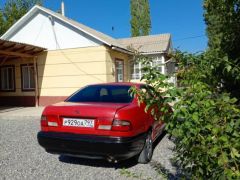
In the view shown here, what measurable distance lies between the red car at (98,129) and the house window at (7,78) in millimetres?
13276

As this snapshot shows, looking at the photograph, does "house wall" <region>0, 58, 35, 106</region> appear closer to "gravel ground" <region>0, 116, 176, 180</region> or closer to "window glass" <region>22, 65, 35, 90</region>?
"window glass" <region>22, 65, 35, 90</region>

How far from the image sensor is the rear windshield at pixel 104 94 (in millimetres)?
5207

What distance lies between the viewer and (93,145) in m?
4.45

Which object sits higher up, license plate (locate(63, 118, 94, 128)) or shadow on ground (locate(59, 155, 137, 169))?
license plate (locate(63, 118, 94, 128))

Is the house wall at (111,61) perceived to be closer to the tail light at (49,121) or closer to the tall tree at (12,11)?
the tail light at (49,121)

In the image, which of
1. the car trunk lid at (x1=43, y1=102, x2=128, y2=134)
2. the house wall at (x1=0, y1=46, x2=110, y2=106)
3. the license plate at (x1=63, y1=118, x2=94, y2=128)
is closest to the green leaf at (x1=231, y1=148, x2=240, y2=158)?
the car trunk lid at (x1=43, y1=102, x2=128, y2=134)

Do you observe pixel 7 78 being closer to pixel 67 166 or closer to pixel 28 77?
pixel 28 77

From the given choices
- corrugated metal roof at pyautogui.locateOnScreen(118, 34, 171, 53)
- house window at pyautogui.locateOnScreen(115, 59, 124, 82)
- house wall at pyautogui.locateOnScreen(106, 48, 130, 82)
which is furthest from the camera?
corrugated metal roof at pyautogui.locateOnScreen(118, 34, 171, 53)

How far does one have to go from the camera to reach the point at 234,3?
6.95 meters

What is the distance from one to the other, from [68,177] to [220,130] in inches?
128

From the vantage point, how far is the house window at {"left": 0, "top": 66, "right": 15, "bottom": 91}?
1731 centimetres

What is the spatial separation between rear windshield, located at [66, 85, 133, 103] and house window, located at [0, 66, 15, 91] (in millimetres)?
12818

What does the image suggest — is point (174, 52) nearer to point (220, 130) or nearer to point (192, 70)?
point (192, 70)

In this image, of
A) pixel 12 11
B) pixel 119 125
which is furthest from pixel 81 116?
pixel 12 11
